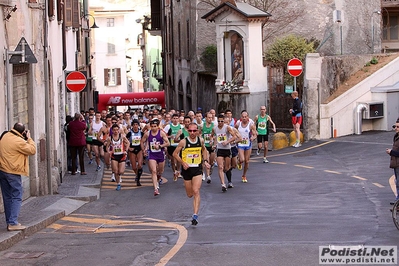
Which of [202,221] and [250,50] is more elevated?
[250,50]

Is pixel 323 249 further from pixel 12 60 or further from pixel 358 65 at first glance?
pixel 358 65

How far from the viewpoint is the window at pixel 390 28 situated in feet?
157

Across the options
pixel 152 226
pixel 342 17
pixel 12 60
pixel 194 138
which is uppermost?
pixel 342 17

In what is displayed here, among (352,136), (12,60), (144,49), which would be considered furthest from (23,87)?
(144,49)

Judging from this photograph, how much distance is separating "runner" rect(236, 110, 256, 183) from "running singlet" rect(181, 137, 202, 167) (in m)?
5.26

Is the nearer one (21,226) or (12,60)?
(21,226)

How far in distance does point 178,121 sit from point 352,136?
7473mm

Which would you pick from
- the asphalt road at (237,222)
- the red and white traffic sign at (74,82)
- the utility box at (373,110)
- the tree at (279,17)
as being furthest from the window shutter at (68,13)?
the utility box at (373,110)

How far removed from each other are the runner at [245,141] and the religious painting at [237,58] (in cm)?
1109

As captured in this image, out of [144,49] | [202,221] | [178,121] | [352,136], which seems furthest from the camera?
[144,49]

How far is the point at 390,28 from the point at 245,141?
29428 mm

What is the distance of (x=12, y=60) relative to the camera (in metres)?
16.3

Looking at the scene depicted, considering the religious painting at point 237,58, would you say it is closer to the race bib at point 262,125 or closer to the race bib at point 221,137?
the race bib at point 262,125

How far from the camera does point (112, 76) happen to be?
79.2 metres
